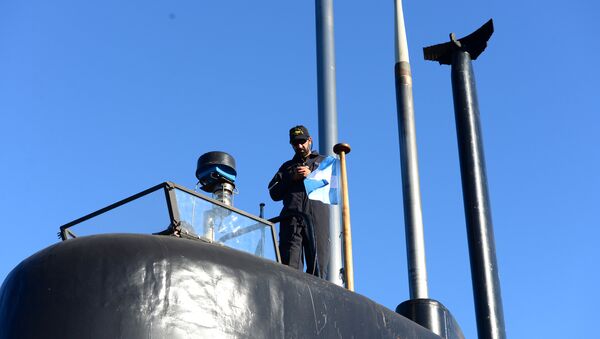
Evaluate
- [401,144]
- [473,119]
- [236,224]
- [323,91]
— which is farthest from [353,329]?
[323,91]

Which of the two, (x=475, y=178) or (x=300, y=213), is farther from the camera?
(x=475, y=178)

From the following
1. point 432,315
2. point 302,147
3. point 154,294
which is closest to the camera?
point 154,294

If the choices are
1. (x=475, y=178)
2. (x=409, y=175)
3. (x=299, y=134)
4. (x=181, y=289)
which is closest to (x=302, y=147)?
(x=299, y=134)

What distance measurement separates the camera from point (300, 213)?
8773mm

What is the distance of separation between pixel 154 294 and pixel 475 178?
5111 millimetres

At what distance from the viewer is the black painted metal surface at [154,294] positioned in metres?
5.53

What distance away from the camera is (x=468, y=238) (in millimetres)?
9734

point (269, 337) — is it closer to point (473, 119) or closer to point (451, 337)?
point (451, 337)

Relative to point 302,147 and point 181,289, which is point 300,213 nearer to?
point 302,147

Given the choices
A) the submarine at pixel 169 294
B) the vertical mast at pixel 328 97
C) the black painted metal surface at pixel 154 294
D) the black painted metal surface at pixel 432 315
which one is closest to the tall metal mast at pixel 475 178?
the black painted metal surface at pixel 432 315

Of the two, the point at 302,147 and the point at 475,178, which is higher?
the point at 475,178

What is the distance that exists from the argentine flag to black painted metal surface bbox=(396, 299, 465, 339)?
1138mm

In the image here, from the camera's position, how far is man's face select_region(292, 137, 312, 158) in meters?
9.21

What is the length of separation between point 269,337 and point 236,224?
1.35 m
